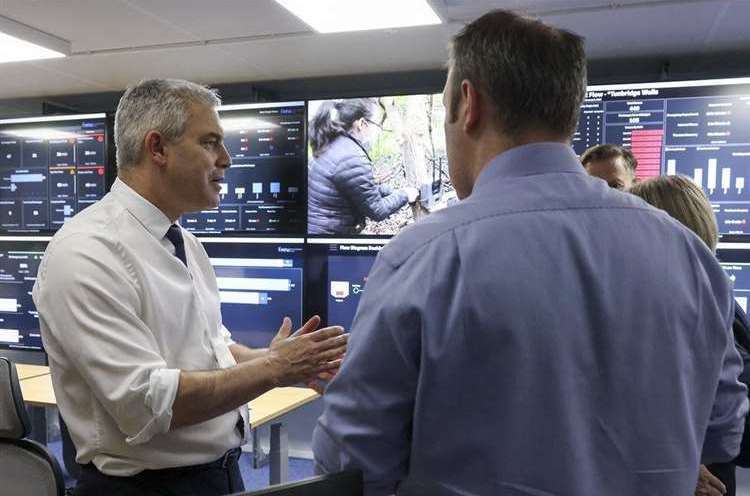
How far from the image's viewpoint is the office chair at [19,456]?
1826 mm

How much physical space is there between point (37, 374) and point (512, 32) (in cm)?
327

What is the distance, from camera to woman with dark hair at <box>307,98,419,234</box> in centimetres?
340

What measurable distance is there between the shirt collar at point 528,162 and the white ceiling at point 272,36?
1993 millimetres

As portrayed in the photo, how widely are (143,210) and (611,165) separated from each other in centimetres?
172

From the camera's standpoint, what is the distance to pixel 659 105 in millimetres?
3072

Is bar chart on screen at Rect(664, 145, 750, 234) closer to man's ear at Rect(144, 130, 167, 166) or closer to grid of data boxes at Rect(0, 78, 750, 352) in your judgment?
grid of data boxes at Rect(0, 78, 750, 352)

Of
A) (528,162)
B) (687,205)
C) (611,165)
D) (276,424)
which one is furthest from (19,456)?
(611,165)

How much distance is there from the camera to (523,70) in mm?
784

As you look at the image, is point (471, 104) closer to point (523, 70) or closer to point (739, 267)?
point (523, 70)

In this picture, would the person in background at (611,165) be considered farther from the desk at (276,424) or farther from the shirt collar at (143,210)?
the shirt collar at (143,210)

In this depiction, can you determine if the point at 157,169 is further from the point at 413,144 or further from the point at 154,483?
the point at 413,144

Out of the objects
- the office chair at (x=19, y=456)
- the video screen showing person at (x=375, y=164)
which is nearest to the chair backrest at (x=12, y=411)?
the office chair at (x=19, y=456)

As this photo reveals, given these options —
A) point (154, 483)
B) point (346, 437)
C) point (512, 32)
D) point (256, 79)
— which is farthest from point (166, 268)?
point (256, 79)

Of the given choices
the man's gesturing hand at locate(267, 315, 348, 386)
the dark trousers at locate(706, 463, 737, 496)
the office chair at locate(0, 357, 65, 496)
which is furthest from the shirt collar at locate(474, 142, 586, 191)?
the office chair at locate(0, 357, 65, 496)
